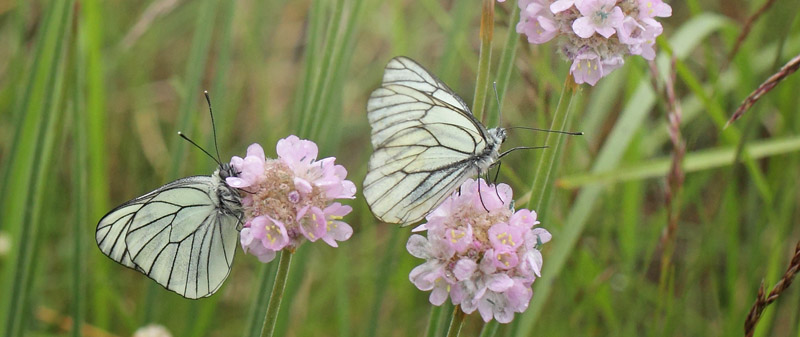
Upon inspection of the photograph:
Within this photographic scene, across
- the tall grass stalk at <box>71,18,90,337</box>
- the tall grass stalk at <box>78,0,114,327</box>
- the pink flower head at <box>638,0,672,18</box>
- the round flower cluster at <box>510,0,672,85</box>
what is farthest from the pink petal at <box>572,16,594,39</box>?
the tall grass stalk at <box>78,0,114,327</box>

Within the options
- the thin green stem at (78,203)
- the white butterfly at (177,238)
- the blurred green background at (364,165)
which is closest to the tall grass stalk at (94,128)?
the blurred green background at (364,165)

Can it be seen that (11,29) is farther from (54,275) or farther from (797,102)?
(797,102)

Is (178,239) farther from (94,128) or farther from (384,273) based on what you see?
(94,128)

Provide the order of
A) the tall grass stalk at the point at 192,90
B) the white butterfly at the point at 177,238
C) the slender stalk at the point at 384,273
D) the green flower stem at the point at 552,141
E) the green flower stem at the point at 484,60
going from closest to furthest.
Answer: the green flower stem at the point at 552,141 → the green flower stem at the point at 484,60 → the white butterfly at the point at 177,238 → the slender stalk at the point at 384,273 → the tall grass stalk at the point at 192,90

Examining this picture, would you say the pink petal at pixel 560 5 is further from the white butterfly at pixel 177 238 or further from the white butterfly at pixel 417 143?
the white butterfly at pixel 177 238

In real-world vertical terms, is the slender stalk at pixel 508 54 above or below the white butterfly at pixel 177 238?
above

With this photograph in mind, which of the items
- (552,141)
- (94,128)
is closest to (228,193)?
(552,141)
